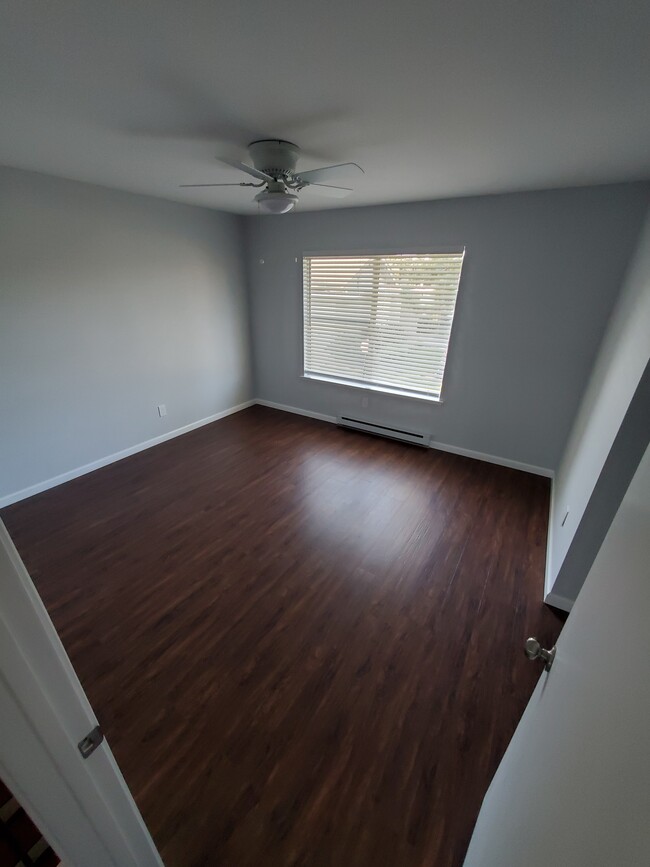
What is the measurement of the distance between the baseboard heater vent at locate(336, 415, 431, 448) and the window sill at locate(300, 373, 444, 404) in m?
0.37

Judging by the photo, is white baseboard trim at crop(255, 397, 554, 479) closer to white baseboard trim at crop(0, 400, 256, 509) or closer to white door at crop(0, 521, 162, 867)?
white baseboard trim at crop(0, 400, 256, 509)

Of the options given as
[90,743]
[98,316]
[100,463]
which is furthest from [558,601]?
[98,316]

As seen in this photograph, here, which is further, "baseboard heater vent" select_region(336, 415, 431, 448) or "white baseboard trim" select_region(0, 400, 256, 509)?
"baseboard heater vent" select_region(336, 415, 431, 448)

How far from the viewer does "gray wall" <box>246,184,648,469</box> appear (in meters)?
2.48

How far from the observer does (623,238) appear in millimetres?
2377

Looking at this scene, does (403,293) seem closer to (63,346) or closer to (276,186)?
(276,186)

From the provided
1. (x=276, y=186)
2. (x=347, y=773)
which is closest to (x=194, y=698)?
(x=347, y=773)

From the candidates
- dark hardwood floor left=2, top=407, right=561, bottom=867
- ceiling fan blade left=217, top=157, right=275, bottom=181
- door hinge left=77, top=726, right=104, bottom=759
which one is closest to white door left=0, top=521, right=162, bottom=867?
door hinge left=77, top=726, right=104, bottom=759

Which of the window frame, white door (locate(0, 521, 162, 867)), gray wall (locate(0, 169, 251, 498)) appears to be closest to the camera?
white door (locate(0, 521, 162, 867))

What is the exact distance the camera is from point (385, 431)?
152 inches

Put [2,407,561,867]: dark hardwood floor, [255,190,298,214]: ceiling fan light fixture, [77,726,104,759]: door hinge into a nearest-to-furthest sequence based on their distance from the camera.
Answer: [77,726,104,759]: door hinge, [2,407,561,867]: dark hardwood floor, [255,190,298,214]: ceiling fan light fixture

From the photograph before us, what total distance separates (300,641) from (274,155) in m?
2.49

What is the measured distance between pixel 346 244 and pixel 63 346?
2.73 metres

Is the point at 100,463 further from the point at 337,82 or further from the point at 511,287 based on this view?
the point at 511,287
